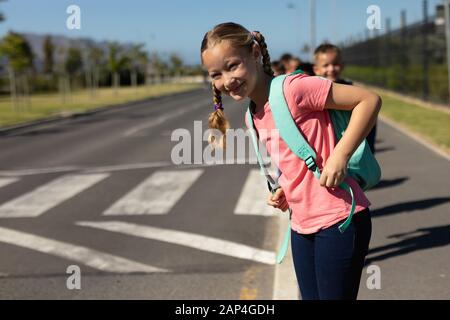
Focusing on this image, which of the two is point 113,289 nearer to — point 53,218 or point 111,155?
point 53,218

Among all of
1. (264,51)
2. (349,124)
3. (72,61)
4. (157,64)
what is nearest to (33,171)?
(264,51)

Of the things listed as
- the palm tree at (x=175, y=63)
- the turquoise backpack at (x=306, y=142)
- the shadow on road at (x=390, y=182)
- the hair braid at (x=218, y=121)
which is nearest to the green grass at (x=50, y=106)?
the shadow on road at (x=390, y=182)

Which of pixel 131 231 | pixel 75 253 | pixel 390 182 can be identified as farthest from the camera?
pixel 390 182

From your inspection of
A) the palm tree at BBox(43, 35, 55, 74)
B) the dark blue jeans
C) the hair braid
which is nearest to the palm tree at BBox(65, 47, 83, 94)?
the palm tree at BBox(43, 35, 55, 74)

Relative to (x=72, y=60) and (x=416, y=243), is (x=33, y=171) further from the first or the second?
(x=72, y=60)

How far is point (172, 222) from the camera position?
692 centimetres

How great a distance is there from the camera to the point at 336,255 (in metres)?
2.32

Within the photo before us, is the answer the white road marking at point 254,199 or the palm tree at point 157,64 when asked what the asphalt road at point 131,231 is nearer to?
the white road marking at point 254,199

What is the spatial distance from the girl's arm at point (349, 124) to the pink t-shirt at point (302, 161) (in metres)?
0.05

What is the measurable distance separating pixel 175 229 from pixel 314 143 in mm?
4474

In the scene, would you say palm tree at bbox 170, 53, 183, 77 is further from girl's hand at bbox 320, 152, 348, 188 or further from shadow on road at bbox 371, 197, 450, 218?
girl's hand at bbox 320, 152, 348, 188

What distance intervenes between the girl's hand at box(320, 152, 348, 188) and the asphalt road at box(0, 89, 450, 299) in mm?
2285

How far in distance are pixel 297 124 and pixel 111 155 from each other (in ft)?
36.1
